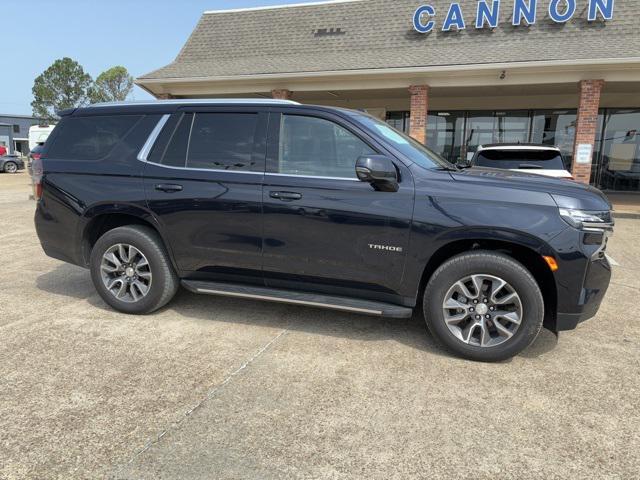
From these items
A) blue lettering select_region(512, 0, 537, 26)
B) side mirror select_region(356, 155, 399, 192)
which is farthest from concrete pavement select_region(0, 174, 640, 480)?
blue lettering select_region(512, 0, 537, 26)

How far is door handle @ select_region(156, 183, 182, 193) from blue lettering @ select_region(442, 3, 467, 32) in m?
11.9

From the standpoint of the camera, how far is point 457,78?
40.1ft

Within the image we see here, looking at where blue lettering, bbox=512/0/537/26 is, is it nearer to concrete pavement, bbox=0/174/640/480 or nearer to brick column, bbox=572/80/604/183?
brick column, bbox=572/80/604/183

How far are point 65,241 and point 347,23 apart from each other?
12.7 m

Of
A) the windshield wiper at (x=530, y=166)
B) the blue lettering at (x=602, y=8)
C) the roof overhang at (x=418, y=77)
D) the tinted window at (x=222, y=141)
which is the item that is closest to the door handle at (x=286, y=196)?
the tinted window at (x=222, y=141)

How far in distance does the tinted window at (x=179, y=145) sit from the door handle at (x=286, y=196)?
93 centimetres

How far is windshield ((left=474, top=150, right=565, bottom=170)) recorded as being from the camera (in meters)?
7.61

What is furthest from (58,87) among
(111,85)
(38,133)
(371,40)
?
(371,40)

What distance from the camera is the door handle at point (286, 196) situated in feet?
12.1

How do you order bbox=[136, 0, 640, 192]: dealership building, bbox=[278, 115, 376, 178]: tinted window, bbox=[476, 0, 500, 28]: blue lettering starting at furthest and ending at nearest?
bbox=[476, 0, 500, 28]: blue lettering
bbox=[136, 0, 640, 192]: dealership building
bbox=[278, 115, 376, 178]: tinted window

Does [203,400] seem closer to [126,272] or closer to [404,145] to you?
[126,272]

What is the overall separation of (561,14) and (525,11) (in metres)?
0.90

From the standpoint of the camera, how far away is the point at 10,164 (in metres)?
27.1

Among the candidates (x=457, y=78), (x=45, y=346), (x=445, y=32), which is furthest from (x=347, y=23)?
(x=45, y=346)
